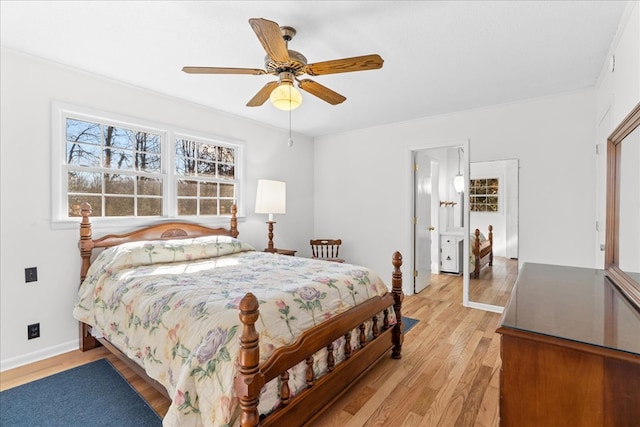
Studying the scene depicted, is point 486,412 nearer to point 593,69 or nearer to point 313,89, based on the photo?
point 313,89

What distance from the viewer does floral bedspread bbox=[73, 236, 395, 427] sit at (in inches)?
55.4

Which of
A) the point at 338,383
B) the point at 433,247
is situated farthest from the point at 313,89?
the point at 433,247

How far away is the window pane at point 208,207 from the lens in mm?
3863

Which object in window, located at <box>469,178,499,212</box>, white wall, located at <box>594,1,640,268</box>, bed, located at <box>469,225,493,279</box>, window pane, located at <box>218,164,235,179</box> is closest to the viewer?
white wall, located at <box>594,1,640,268</box>

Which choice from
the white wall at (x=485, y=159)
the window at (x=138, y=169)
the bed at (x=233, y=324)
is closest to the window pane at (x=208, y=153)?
the window at (x=138, y=169)

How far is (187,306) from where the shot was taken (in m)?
1.71

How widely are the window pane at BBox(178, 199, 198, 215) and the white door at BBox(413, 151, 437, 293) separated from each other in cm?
299

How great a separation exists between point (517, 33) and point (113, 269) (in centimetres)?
359

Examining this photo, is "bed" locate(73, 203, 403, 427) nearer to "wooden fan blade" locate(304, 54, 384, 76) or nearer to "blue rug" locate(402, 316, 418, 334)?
"blue rug" locate(402, 316, 418, 334)

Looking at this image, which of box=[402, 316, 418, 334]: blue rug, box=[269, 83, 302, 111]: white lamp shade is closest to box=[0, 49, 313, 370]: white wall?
box=[269, 83, 302, 111]: white lamp shade

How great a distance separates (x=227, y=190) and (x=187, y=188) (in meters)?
0.56

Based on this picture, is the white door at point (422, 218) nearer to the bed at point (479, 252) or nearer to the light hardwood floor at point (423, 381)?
the bed at point (479, 252)

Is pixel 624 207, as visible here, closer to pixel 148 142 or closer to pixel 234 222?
pixel 234 222

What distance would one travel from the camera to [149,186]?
3.37 m
